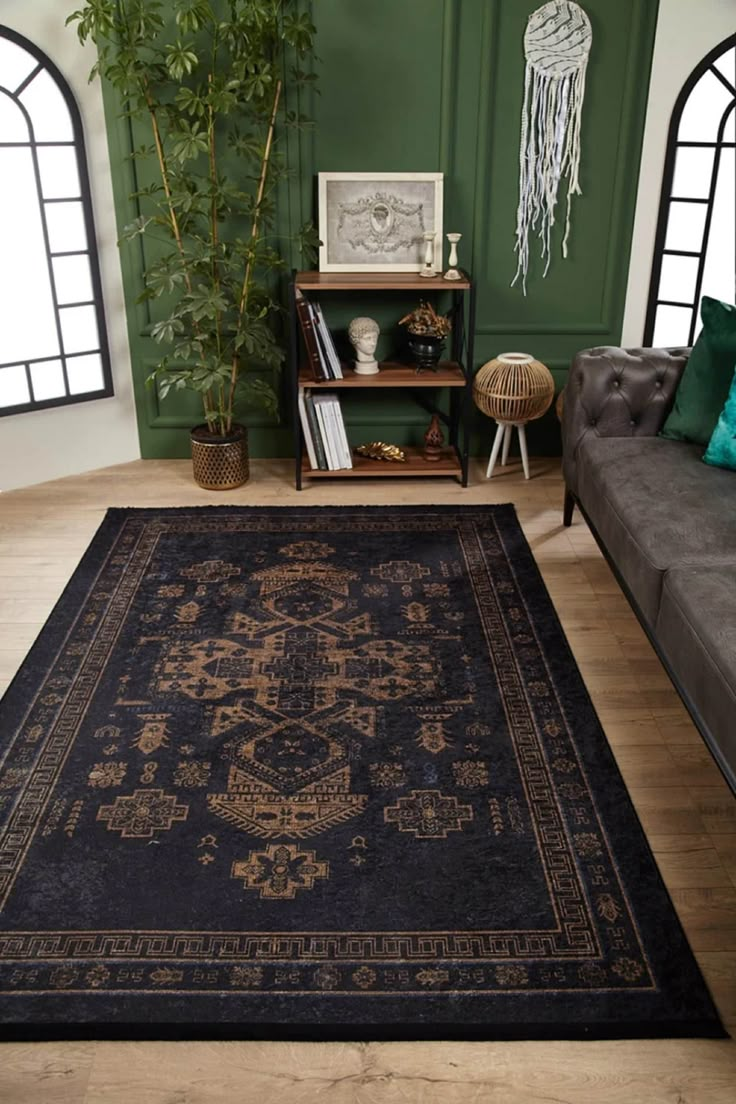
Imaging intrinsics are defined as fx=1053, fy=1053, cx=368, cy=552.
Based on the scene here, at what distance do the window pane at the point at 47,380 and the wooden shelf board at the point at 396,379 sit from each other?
41.8 inches

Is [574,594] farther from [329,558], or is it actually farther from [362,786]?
[362,786]

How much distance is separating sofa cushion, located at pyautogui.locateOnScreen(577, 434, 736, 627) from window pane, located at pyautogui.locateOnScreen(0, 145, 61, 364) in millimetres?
2362

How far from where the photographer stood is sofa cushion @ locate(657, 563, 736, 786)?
2.40 metres

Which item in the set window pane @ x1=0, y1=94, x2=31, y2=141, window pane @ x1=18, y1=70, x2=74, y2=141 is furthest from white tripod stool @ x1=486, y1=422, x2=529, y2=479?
window pane @ x1=0, y1=94, x2=31, y2=141

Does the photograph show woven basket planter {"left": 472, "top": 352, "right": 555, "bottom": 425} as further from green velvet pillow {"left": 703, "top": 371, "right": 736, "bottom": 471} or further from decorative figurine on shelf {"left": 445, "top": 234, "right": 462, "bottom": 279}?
green velvet pillow {"left": 703, "top": 371, "right": 736, "bottom": 471}

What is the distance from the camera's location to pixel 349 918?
2.30m

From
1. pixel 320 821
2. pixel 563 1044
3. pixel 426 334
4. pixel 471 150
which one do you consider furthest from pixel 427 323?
pixel 563 1044

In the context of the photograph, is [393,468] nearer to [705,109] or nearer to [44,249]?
[44,249]

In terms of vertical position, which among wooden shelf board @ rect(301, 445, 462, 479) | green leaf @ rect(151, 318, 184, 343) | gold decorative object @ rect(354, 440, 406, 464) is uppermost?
green leaf @ rect(151, 318, 184, 343)

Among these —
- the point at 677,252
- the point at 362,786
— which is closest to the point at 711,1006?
the point at 362,786

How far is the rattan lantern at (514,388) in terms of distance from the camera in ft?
14.6

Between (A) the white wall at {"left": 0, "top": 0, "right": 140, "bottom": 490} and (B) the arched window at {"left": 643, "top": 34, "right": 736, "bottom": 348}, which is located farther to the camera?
(B) the arched window at {"left": 643, "top": 34, "right": 736, "bottom": 348}

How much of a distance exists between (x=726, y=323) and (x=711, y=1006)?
7.50ft

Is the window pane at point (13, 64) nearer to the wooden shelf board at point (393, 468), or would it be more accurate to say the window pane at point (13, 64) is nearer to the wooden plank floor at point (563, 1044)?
the wooden plank floor at point (563, 1044)
